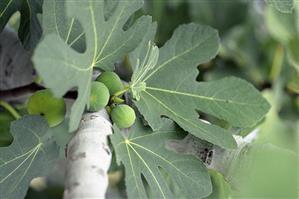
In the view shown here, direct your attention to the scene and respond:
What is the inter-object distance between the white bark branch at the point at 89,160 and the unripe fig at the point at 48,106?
95 mm

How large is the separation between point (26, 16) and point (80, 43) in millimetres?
149

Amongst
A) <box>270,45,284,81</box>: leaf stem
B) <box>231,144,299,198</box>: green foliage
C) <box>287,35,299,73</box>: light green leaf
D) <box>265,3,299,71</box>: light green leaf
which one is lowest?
<box>270,45,284,81</box>: leaf stem

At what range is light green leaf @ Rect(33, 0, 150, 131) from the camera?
0.57 m

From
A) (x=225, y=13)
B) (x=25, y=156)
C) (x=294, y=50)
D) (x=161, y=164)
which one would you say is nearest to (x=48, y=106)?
(x=25, y=156)

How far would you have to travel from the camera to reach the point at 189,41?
85 cm

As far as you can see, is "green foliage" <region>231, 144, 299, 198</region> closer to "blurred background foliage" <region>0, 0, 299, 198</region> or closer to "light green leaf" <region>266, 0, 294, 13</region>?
"light green leaf" <region>266, 0, 294, 13</region>

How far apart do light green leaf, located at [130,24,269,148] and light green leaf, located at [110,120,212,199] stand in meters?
0.03

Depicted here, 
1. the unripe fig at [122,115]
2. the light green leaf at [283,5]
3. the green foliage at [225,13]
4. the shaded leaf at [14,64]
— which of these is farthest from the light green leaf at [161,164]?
the green foliage at [225,13]

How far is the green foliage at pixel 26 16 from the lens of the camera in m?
0.83

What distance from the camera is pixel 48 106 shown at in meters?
0.78

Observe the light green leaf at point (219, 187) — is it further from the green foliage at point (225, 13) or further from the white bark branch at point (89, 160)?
the green foliage at point (225, 13)

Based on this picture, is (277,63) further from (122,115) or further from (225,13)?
(122,115)

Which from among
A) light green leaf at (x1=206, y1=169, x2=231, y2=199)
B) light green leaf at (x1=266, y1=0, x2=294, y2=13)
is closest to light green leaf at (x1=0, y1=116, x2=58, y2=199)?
light green leaf at (x1=206, y1=169, x2=231, y2=199)

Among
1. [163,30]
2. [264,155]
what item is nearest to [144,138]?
[264,155]
